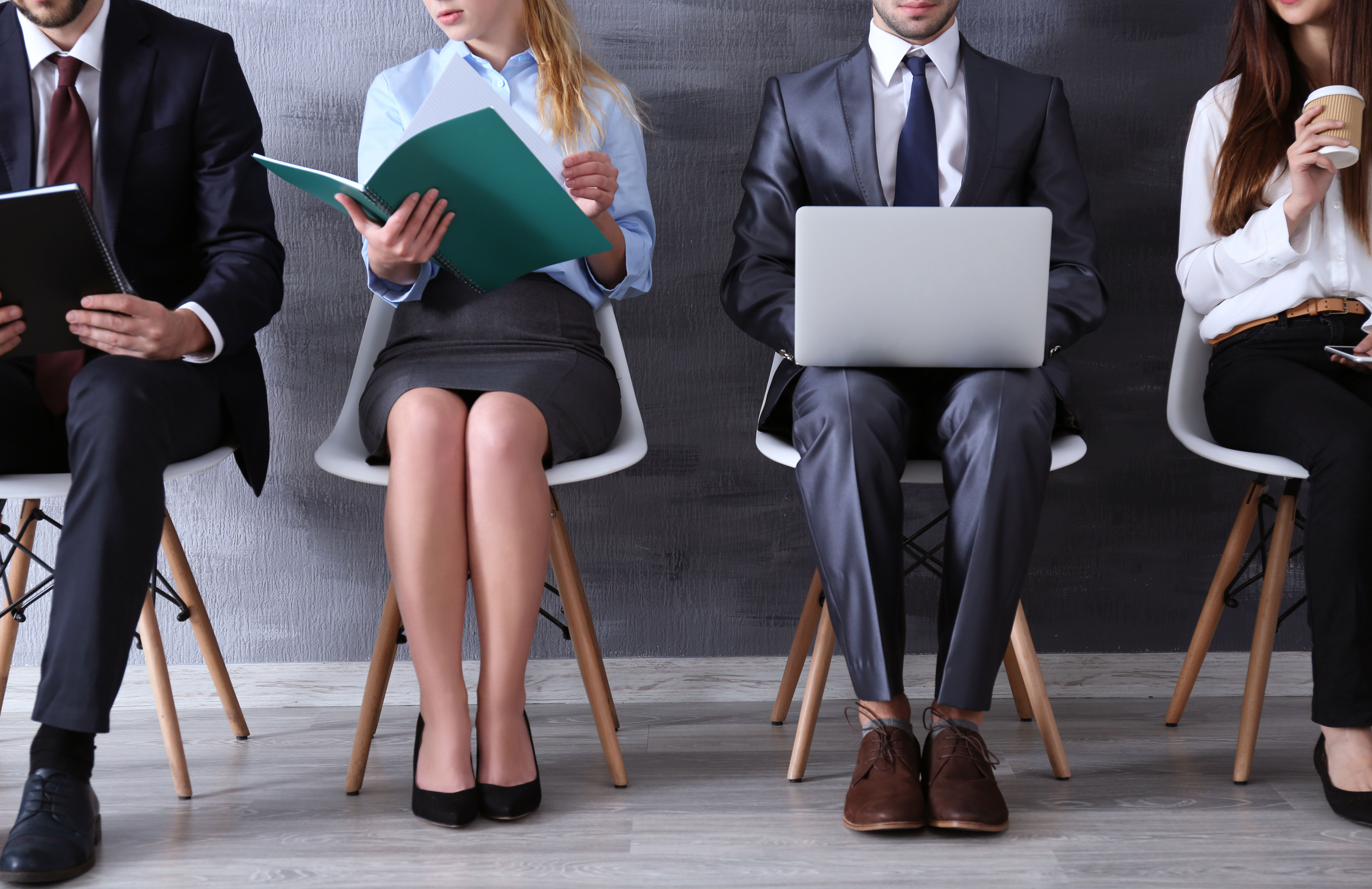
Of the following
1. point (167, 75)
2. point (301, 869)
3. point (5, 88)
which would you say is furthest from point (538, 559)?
point (5, 88)

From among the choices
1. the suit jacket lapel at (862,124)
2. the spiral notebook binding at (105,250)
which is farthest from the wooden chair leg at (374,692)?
the suit jacket lapel at (862,124)

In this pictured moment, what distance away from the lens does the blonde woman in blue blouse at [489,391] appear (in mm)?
1433

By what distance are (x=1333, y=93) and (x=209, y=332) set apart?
155cm

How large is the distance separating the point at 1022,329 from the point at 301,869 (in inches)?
42.5

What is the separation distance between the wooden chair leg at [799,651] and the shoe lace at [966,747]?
12.5 inches

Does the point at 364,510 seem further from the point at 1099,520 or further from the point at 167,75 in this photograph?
the point at 1099,520

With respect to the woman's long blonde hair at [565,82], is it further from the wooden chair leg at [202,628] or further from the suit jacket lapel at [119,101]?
the wooden chair leg at [202,628]

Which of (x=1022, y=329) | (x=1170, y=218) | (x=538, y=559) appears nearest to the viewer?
(x=1022, y=329)

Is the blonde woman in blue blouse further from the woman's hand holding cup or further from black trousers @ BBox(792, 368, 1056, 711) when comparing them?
the woman's hand holding cup

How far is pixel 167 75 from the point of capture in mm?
1626

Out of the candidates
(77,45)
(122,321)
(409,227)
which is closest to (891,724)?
(409,227)

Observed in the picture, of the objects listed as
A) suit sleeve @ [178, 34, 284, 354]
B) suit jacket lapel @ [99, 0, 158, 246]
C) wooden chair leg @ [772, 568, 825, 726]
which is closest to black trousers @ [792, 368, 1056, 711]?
wooden chair leg @ [772, 568, 825, 726]

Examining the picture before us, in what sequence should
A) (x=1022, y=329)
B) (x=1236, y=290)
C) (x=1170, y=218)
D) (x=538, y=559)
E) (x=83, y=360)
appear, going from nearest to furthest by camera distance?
(x=1022, y=329) < (x=538, y=559) < (x=83, y=360) < (x=1236, y=290) < (x=1170, y=218)

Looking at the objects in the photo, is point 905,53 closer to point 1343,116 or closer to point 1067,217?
point 1067,217
